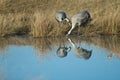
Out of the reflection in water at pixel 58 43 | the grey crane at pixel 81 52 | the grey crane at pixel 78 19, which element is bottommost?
the grey crane at pixel 81 52

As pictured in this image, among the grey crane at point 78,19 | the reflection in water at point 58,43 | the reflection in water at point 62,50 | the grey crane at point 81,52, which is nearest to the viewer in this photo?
the grey crane at point 81,52

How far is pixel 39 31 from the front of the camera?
45.6 feet

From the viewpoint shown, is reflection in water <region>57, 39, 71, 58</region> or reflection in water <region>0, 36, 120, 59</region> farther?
reflection in water <region>0, 36, 120, 59</region>

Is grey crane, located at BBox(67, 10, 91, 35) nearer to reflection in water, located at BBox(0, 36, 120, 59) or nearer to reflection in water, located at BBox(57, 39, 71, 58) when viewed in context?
reflection in water, located at BBox(0, 36, 120, 59)

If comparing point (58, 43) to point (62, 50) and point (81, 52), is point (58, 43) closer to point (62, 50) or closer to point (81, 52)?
point (62, 50)

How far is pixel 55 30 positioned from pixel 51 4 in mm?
6249

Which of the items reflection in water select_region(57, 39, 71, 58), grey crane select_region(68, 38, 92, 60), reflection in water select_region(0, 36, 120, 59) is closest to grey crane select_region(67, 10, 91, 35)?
reflection in water select_region(0, 36, 120, 59)

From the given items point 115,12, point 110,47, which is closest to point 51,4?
point 115,12

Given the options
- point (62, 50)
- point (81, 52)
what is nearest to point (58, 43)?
point (62, 50)

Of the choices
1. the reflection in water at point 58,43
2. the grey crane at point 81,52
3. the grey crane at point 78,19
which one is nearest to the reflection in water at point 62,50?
the reflection in water at point 58,43

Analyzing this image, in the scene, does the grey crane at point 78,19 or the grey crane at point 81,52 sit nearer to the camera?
the grey crane at point 81,52

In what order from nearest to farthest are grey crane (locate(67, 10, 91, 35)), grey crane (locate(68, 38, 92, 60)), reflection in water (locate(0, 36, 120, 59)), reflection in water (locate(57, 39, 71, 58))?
grey crane (locate(68, 38, 92, 60))
reflection in water (locate(57, 39, 71, 58))
reflection in water (locate(0, 36, 120, 59))
grey crane (locate(67, 10, 91, 35))

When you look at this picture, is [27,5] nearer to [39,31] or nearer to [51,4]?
[51,4]

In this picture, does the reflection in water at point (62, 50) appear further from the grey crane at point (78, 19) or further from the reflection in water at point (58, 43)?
the grey crane at point (78, 19)
